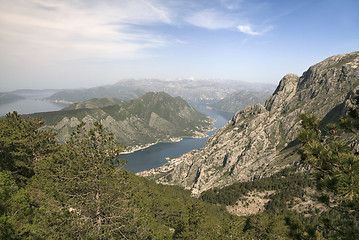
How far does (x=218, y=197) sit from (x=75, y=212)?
117440mm

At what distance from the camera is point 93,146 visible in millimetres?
14125

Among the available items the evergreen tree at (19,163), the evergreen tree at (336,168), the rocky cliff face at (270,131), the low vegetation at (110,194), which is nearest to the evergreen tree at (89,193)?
the low vegetation at (110,194)

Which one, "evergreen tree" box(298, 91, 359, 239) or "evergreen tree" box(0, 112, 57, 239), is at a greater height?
"evergreen tree" box(298, 91, 359, 239)

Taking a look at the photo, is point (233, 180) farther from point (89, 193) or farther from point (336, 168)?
point (336, 168)

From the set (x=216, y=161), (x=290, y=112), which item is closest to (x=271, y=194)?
(x=216, y=161)

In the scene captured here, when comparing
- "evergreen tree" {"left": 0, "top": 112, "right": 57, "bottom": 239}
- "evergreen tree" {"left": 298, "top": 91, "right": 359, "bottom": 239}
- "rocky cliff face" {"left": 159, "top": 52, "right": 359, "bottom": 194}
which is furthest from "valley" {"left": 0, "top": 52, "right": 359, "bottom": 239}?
"rocky cliff face" {"left": 159, "top": 52, "right": 359, "bottom": 194}

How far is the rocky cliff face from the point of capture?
14115 cm

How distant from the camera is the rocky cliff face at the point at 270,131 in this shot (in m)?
141

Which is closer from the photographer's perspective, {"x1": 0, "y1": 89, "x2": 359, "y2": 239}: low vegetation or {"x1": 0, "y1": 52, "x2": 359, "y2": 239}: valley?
{"x1": 0, "y1": 89, "x2": 359, "y2": 239}: low vegetation

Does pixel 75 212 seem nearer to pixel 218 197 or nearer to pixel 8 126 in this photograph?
pixel 8 126

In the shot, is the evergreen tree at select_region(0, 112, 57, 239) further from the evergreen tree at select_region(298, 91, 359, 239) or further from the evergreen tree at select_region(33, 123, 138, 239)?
the evergreen tree at select_region(298, 91, 359, 239)

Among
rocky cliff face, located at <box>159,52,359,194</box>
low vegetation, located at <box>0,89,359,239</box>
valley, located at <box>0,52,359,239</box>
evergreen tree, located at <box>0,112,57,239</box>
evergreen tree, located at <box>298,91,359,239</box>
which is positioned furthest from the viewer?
rocky cliff face, located at <box>159,52,359,194</box>

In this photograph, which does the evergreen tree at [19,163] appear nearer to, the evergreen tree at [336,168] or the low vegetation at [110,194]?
the low vegetation at [110,194]

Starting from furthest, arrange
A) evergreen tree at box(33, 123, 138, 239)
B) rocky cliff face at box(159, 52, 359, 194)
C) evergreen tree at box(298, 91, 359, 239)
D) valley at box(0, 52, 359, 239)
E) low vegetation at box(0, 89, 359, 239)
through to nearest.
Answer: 1. rocky cliff face at box(159, 52, 359, 194)
2. evergreen tree at box(33, 123, 138, 239)
3. valley at box(0, 52, 359, 239)
4. low vegetation at box(0, 89, 359, 239)
5. evergreen tree at box(298, 91, 359, 239)
